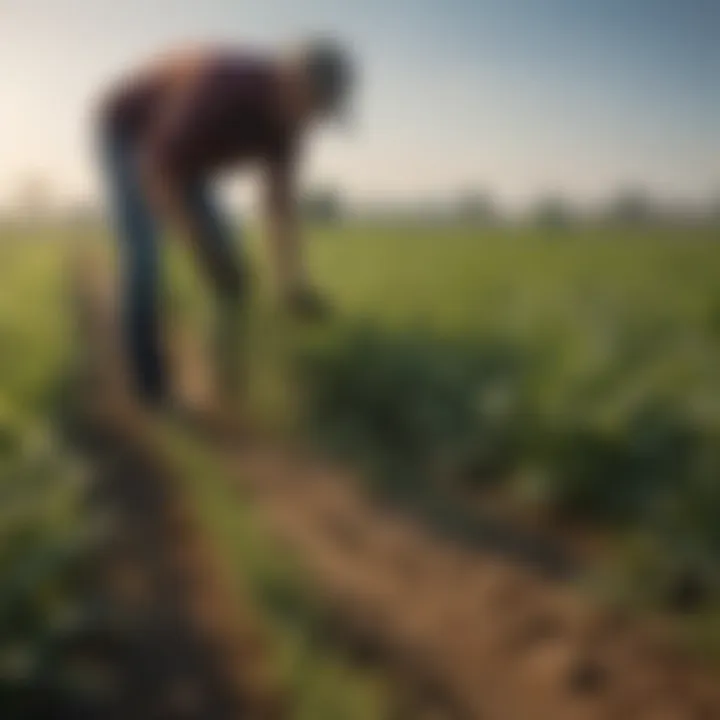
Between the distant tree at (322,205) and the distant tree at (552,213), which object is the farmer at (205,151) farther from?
the distant tree at (552,213)

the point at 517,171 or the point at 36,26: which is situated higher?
the point at 36,26

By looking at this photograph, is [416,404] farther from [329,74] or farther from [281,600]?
[329,74]

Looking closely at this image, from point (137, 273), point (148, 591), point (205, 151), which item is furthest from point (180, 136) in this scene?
point (148, 591)

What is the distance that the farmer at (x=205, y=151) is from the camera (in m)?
1.22

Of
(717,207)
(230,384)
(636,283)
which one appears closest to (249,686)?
(230,384)

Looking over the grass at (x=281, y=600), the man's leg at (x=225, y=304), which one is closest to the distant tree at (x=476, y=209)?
the man's leg at (x=225, y=304)

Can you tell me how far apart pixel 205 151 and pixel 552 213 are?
37 centimetres

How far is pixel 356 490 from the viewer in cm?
128

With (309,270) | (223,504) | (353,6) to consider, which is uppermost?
(353,6)

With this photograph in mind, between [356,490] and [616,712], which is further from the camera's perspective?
[356,490]

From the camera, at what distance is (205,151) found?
1.24 meters

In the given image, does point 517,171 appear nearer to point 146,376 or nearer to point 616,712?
point 146,376

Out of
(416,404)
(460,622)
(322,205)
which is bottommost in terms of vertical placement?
(460,622)

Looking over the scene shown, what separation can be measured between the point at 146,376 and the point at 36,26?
0.38 m
